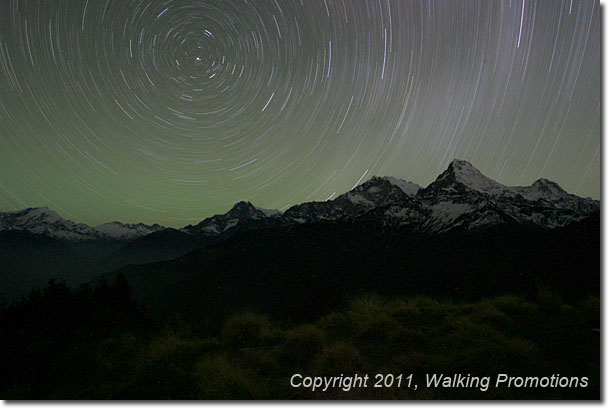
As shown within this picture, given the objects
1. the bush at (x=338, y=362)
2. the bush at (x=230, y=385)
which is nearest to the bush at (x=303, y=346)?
the bush at (x=338, y=362)

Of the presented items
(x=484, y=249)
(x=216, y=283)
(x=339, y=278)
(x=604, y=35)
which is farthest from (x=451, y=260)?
(x=604, y=35)

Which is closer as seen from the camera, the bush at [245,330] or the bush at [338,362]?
the bush at [338,362]

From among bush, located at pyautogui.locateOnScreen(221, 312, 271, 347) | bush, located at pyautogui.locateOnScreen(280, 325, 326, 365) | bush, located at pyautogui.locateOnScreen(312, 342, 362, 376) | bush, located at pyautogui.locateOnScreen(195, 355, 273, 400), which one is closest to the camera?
bush, located at pyautogui.locateOnScreen(195, 355, 273, 400)

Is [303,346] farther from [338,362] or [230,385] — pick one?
[230,385]

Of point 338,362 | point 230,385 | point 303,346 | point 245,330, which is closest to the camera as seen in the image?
point 230,385

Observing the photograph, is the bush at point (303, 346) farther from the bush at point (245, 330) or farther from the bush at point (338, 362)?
the bush at point (245, 330)

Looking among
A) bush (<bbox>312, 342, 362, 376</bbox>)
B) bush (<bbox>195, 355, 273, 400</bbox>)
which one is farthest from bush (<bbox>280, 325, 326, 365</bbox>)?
bush (<bbox>195, 355, 273, 400</bbox>)

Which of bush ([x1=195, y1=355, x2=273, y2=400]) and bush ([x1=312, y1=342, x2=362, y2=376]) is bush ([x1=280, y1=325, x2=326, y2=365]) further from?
bush ([x1=195, y1=355, x2=273, y2=400])

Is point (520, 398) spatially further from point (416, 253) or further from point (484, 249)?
point (416, 253)

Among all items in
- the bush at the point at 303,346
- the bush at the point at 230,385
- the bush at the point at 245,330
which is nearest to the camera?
the bush at the point at 230,385

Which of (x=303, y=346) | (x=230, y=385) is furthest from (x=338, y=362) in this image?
(x=230, y=385)

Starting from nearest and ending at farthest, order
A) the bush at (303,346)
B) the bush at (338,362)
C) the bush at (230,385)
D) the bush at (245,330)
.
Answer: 1. the bush at (230,385)
2. the bush at (338,362)
3. the bush at (303,346)
4. the bush at (245,330)

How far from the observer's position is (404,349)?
14.8ft

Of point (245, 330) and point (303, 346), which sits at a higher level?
point (303, 346)
